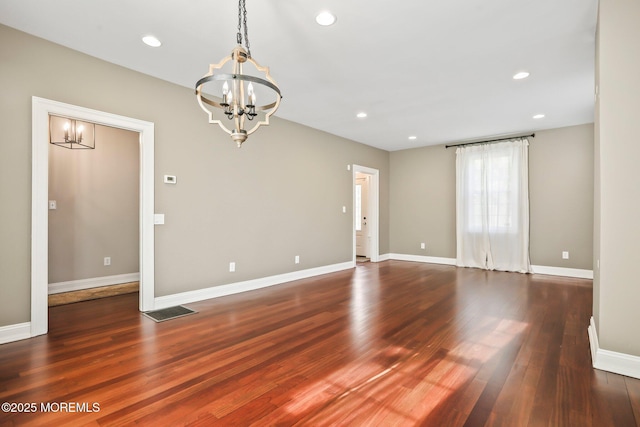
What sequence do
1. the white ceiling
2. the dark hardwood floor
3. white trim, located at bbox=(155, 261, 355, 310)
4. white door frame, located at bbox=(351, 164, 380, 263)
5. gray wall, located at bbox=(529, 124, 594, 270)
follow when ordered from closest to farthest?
the dark hardwood floor
the white ceiling
white trim, located at bbox=(155, 261, 355, 310)
gray wall, located at bbox=(529, 124, 594, 270)
white door frame, located at bbox=(351, 164, 380, 263)

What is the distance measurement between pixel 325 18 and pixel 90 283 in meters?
4.83

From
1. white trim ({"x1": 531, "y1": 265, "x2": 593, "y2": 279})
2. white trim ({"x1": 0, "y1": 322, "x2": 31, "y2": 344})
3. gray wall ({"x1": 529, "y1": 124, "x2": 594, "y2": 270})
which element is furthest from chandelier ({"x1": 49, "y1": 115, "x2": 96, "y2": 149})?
white trim ({"x1": 531, "y1": 265, "x2": 593, "y2": 279})

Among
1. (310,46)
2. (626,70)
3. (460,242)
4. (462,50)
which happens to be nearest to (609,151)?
(626,70)

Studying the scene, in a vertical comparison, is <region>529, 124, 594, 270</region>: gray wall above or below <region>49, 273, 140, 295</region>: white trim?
above

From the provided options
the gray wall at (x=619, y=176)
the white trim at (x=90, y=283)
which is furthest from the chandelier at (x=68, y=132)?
the gray wall at (x=619, y=176)

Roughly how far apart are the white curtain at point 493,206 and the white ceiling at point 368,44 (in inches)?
65.9

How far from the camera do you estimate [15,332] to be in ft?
9.18

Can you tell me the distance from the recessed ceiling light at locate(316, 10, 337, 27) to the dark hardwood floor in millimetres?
2777

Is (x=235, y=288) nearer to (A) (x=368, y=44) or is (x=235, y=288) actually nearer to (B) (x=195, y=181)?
(B) (x=195, y=181)

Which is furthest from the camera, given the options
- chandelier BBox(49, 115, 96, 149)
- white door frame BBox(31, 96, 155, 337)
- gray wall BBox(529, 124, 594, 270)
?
gray wall BBox(529, 124, 594, 270)

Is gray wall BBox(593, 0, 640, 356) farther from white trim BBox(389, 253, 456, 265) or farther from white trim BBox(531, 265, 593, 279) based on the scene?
white trim BBox(389, 253, 456, 265)

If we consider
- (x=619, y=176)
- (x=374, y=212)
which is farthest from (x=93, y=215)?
(x=619, y=176)

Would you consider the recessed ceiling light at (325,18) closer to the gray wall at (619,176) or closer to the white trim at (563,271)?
the gray wall at (619,176)

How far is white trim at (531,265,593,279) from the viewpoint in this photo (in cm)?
561
